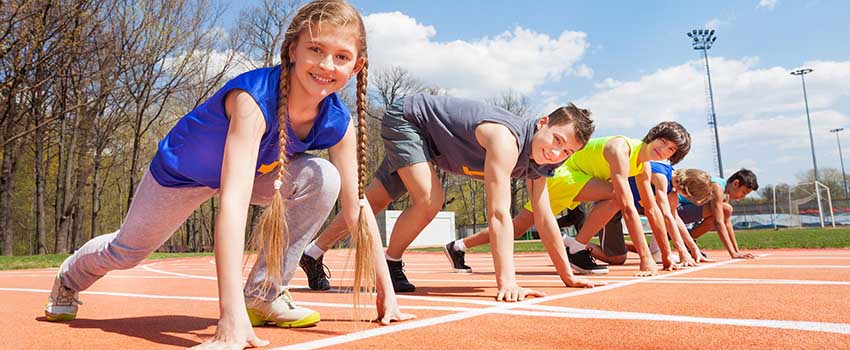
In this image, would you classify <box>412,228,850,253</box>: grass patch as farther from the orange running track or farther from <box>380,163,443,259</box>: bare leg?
<box>380,163,443,259</box>: bare leg

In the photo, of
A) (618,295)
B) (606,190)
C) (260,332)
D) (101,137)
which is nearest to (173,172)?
(260,332)

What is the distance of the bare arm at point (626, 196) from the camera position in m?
4.89

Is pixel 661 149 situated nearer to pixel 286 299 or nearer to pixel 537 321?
pixel 537 321

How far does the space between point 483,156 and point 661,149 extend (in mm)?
2514

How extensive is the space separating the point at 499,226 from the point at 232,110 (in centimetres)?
167

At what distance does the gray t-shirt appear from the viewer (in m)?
3.70

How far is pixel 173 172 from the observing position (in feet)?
8.05

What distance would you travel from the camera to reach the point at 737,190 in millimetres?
8047

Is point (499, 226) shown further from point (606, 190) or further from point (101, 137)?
point (101, 137)

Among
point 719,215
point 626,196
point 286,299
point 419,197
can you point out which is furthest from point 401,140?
point 719,215

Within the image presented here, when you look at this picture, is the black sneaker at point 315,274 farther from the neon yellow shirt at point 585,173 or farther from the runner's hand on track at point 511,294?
the neon yellow shirt at point 585,173

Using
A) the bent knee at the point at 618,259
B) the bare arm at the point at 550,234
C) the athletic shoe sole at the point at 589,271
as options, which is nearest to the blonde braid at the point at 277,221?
the bare arm at the point at 550,234

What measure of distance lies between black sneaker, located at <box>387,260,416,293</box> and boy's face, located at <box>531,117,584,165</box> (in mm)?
1262

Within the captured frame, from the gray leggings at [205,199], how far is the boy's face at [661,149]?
4.00 m
